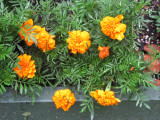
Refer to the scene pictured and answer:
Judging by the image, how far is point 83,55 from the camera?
1.45 m

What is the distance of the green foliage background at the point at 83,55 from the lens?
4.34 feet

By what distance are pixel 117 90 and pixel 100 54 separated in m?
0.27

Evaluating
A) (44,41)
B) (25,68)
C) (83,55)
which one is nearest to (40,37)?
(44,41)

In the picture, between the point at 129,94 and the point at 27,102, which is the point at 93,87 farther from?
the point at 27,102

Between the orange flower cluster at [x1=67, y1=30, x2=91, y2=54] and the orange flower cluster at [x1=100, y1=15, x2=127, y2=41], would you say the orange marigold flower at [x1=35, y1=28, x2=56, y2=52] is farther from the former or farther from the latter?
the orange flower cluster at [x1=100, y1=15, x2=127, y2=41]

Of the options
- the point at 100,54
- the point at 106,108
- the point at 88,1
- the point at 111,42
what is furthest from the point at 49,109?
the point at 88,1

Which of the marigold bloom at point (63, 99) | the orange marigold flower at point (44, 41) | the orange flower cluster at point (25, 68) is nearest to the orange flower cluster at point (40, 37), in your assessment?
the orange marigold flower at point (44, 41)

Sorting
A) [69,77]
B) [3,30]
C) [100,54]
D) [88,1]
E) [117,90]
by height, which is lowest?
[117,90]

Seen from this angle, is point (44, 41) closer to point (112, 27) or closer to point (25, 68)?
point (25, 68)

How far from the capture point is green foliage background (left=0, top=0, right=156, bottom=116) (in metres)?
1.32

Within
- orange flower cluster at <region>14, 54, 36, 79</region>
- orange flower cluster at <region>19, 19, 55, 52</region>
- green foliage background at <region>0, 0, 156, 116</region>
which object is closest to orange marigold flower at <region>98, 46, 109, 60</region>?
green foliage background at <region>0, 0, 156, 116</region>

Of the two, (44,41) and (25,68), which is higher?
(44,41)

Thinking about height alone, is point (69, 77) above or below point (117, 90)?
above

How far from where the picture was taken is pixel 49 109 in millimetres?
1397
